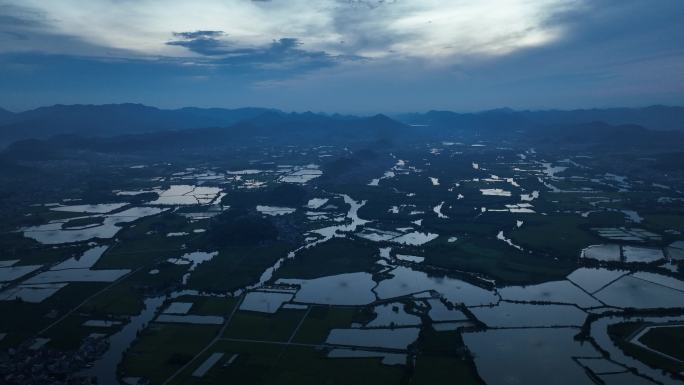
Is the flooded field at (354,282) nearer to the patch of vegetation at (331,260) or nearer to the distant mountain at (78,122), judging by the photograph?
the patch of vegetation at (331,260)

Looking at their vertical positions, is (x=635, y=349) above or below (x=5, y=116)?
below

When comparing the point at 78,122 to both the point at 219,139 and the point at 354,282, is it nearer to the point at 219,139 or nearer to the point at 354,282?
the point at 219,139

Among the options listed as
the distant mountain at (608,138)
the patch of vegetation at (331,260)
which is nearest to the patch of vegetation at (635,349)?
the patch of vegetation at (331,260)

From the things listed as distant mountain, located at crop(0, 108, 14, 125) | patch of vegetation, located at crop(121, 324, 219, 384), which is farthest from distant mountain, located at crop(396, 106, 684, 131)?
patch of vegetation, located at crop(121, 324, 219, 384)

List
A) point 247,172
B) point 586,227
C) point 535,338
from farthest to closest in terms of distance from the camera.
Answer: point 247,172
point 586,227
point 535,338

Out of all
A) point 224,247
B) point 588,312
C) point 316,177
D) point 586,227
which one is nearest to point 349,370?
point 588,312

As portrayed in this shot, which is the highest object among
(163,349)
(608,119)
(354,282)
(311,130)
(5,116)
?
(5,116)

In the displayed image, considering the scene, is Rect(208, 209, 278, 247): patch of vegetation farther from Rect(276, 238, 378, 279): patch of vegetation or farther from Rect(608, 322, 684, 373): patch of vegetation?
Rect(608, 322, 684, 373): patch of vegetation

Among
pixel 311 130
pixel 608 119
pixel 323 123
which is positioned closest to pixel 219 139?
pixel 311 130

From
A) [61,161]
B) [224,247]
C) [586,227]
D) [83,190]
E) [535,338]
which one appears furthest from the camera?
[61,161]

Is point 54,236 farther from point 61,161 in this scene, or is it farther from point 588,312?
point 61,161

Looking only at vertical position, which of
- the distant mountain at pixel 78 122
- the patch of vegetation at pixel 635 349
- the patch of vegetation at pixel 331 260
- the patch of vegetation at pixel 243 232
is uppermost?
the distant mountain at pixel 78 122
